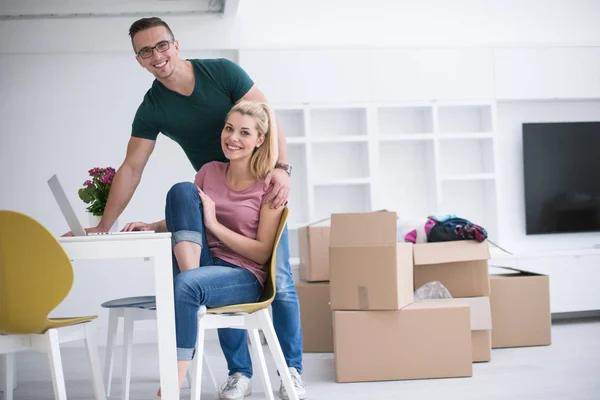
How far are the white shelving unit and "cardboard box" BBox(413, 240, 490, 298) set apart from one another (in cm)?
132

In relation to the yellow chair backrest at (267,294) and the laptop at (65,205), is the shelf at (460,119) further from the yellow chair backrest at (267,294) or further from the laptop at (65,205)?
the laptop at (65,205)

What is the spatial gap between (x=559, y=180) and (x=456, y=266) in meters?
1.95

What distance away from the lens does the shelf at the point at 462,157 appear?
528 centimetres

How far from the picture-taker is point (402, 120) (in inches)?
206

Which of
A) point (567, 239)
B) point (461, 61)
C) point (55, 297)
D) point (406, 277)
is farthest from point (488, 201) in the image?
point (55, 297)

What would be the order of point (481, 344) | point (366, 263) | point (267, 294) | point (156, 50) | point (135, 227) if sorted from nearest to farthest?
1. point (135, 227)
2. point (267, 294)
3. point (156, 50)
4. point (366, 263)
5. point (481, 344)

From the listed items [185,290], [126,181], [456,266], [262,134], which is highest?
[262,134]

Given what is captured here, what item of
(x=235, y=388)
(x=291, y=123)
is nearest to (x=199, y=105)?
(x=235, y=388)

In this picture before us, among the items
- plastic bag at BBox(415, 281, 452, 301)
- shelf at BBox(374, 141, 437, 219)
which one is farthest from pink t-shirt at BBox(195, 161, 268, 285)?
shelf at BBox(374, 141, 437, 219)

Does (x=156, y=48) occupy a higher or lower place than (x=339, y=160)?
higher

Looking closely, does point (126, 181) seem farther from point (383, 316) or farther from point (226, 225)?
point (383, 316)

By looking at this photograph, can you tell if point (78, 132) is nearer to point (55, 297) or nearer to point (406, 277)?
point (406, 277)

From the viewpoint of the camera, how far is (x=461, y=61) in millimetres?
5121

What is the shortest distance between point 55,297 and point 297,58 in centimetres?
329
